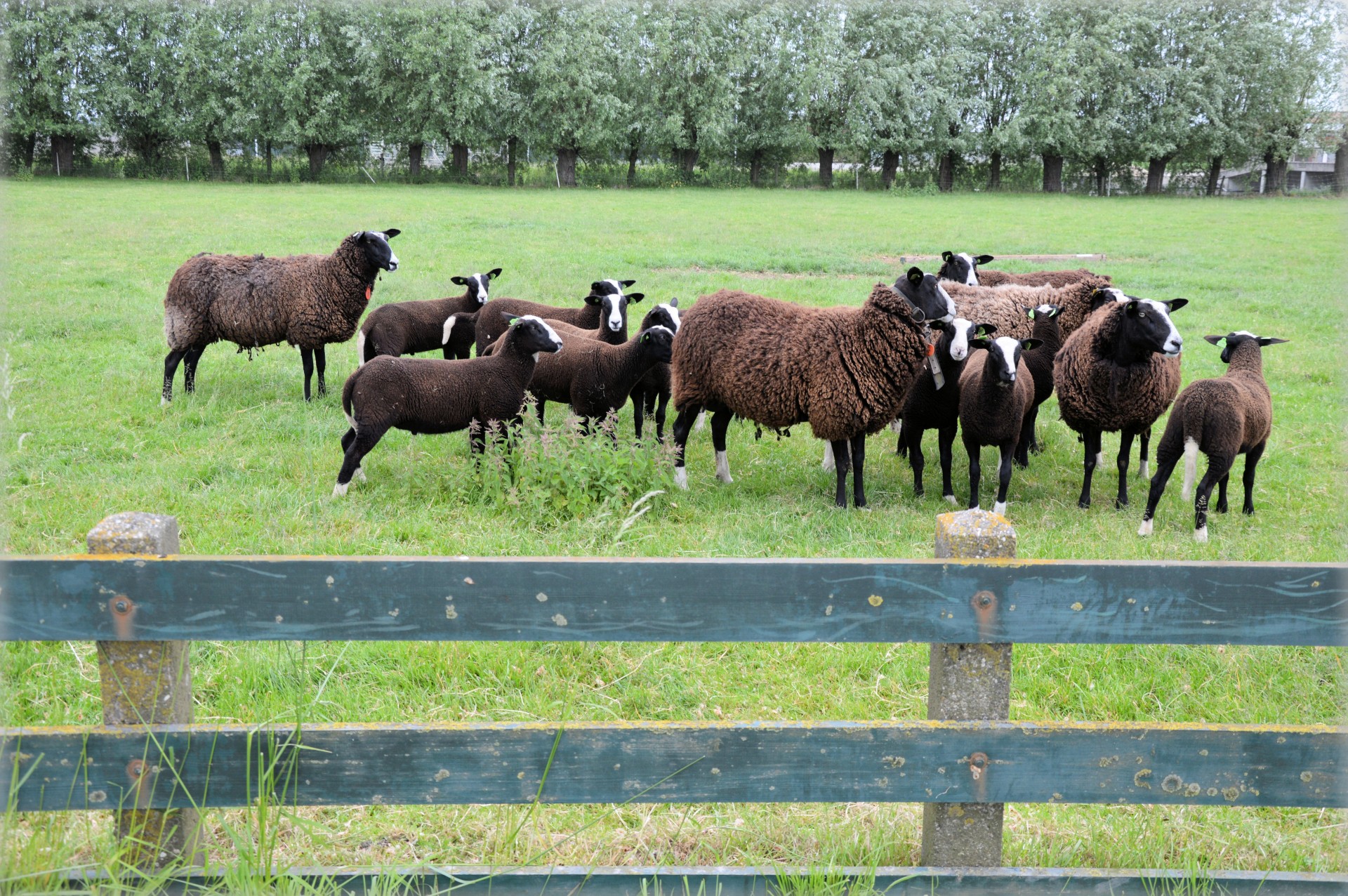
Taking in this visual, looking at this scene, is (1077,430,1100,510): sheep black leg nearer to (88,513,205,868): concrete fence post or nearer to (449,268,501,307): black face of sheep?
(449,268,501,307): black face of sheep

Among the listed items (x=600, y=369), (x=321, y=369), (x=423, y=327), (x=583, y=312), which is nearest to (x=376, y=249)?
(x=423, y=327)

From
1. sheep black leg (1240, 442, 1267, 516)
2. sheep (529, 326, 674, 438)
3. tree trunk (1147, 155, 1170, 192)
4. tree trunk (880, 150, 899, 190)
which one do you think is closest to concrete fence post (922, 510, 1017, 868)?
sheep (529, 326, 674, 438)

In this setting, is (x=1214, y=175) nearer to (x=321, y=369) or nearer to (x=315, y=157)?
(x=315, y=157)

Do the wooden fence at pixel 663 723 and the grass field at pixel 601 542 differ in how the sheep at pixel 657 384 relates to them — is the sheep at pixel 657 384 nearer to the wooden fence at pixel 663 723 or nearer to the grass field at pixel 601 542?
the grass field at pixel 601 542

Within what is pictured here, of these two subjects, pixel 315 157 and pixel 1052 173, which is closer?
pixel 315 157

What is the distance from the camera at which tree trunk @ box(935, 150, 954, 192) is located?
54.2 meters

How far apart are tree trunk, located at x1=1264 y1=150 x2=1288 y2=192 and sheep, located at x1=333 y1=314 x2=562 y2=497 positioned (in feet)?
195

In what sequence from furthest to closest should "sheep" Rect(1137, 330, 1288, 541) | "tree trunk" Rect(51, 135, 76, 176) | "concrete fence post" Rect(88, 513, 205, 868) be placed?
"tree trunk" Rect(51, 135, 76, 176)
"sheep" Rect(1137, 330, 1288, 541)
"concrete fence post" Rect(88, 513, 205, 868)

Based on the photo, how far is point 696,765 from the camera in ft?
9.25

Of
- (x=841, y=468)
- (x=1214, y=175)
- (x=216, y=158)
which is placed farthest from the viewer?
(x=1214, y=175)

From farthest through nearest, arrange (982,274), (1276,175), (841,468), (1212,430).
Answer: (1276,175) → (982,274) → (841,468) → (1212,430)

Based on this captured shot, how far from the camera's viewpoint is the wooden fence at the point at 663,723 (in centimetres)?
268

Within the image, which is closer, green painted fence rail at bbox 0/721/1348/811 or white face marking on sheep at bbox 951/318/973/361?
green painted fence rail at bbox 0/721/1348/811

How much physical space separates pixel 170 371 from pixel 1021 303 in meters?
9.32
